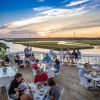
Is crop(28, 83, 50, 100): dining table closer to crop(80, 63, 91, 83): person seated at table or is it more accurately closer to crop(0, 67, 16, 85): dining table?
crop(0, 67, 16, 85): dining table

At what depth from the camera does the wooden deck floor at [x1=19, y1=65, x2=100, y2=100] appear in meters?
7.28

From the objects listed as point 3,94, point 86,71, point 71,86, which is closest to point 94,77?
point 86,71

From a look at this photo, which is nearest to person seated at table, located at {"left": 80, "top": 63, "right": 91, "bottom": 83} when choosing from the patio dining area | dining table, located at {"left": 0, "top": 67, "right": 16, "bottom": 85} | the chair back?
the patio dining area

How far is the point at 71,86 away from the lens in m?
8.53

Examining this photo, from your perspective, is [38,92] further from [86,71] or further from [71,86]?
[71,86]

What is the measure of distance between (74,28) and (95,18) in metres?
1.88

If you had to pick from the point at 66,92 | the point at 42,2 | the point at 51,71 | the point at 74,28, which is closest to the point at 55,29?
the point at 74,28

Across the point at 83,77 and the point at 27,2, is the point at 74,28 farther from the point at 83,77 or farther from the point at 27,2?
the point at 83,77

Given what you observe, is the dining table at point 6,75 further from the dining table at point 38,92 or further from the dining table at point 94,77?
the dining table at point 94,77

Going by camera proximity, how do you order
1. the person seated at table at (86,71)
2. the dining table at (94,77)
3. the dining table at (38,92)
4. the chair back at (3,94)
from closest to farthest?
the dining table at (38,92) → the chair back at (3,94) → the dining table at (94,77) → the person seated at table at (86,71)

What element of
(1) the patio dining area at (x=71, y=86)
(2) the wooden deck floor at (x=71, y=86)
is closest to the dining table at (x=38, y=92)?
(1) the patio dining area at (x=71, y=86)

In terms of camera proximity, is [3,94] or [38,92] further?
[3,94]

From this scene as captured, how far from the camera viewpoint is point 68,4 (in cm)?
1850

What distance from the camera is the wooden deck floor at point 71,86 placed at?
7.28 m
